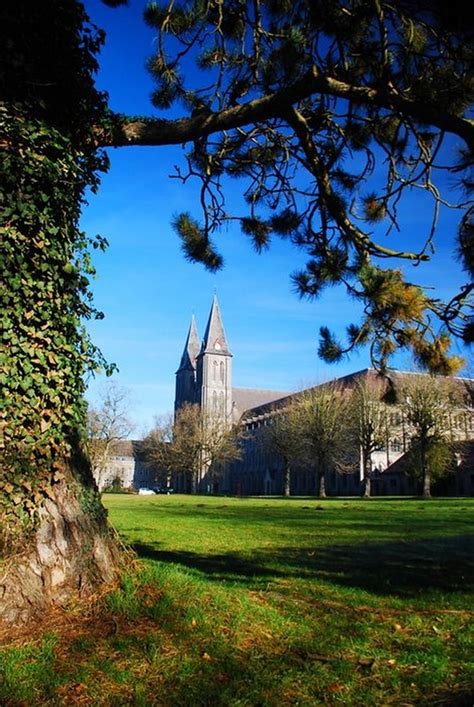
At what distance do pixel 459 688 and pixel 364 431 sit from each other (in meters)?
41.4

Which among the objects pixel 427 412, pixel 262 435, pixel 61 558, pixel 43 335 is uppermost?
pixel 427 412

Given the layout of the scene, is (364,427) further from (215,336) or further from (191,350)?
(191,350)

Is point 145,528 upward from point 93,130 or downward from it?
downward

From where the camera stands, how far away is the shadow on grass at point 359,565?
5.44 meters

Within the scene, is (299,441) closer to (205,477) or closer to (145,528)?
(145,528)

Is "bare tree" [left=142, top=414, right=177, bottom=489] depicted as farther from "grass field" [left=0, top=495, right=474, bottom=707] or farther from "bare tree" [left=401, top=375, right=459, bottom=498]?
"grass field" [left=0, top=495, right=474, bottom=707]

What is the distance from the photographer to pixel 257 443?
84312 millimetres

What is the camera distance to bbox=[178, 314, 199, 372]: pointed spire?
113 metres

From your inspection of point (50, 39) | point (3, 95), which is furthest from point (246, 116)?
point (3, 95)

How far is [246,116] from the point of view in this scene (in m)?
5.45

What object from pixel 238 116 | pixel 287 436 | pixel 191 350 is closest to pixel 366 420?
pixel 287 436

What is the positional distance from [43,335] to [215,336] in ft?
332

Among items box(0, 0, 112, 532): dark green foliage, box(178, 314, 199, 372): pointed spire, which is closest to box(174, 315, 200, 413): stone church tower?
box(178, 314, 199, 372): pointed spire

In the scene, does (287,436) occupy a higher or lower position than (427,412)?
lower
